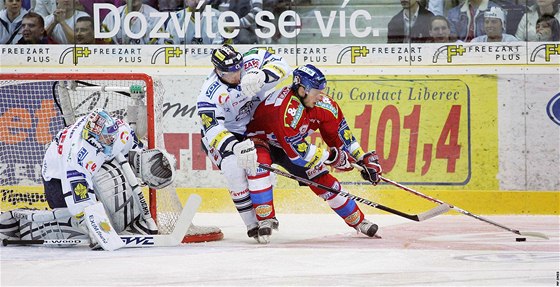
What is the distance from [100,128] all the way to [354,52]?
2771 millimetres

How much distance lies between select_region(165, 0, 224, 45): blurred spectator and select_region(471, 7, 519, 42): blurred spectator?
177 cm

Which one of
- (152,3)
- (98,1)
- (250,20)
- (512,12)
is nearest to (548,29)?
(512,12)

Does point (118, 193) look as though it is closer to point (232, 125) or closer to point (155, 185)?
point (155, 185)

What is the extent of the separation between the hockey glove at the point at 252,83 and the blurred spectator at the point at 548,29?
2.72 meters

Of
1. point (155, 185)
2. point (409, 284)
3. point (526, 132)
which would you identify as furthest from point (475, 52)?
point (409, 284)

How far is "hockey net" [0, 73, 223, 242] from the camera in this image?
6.18 meters

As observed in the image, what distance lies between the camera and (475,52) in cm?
789

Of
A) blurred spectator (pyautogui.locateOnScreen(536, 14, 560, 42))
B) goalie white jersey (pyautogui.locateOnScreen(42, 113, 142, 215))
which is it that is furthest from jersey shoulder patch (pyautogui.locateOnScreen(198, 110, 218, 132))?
blurred spectator (pyautogui.locateOnScreen(536, 14, 560, 42))

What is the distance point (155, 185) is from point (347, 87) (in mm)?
2294

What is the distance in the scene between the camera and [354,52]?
7.96m

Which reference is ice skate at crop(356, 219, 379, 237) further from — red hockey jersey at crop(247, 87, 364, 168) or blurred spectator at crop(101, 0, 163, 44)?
blurred spectator at crop(101, 0, 163, 44)

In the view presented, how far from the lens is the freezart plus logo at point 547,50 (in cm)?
785

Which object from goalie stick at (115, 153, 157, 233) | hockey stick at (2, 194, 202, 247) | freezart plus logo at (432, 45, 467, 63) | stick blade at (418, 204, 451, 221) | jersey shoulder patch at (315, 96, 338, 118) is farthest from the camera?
freezart plus logo at (432, 45, 467, 63)

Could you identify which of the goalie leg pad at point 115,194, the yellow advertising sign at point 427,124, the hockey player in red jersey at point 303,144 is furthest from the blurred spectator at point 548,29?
the goalie leg pad at point 115,194
